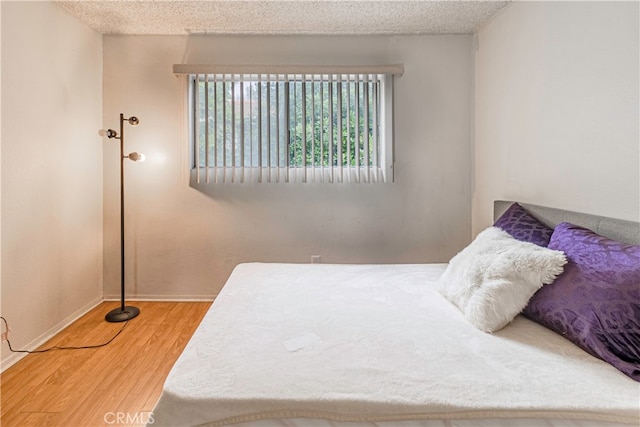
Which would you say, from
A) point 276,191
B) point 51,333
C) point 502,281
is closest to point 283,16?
A: point 276,191

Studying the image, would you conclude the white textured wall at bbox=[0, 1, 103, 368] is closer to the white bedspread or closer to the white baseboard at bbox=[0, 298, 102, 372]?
the white baseboard at bbox=[0, 298, 102, 372]

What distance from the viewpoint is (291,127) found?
297 centimetres

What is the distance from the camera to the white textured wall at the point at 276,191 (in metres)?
2.96

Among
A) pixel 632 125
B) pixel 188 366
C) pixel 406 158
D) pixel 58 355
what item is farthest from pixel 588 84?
pixel 58 355

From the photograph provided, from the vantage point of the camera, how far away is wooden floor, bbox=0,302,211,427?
1.56 metres

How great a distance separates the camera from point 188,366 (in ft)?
3.57

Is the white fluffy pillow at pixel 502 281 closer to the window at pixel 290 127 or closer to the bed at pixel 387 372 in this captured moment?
the bed at pixel 387 372

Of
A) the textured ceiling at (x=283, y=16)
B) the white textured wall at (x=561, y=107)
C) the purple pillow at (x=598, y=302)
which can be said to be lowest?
the purple pillow at (x=598, y=302)

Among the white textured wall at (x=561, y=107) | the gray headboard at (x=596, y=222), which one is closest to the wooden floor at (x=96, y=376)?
the gray headboard at (x=596, y=222)

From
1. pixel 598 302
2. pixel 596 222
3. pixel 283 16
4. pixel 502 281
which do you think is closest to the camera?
pixel 598 302

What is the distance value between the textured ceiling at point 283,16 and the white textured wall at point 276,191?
0.11 meters

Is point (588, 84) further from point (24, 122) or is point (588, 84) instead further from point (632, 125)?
point (24, 122)

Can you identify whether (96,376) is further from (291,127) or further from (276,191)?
(291,127)

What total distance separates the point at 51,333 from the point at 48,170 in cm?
117
